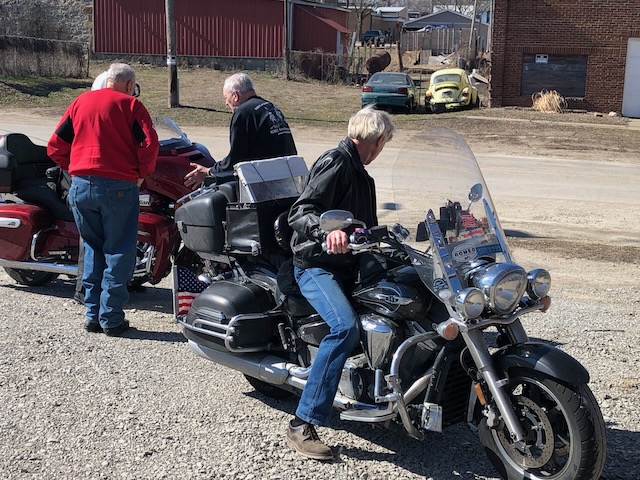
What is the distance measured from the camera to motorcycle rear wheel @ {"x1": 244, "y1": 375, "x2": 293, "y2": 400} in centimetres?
496

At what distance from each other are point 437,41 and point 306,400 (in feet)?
200

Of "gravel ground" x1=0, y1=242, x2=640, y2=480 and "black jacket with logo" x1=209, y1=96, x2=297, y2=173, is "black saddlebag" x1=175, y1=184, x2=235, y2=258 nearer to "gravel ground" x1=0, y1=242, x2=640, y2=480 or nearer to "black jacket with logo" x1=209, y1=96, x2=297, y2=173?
"gravel ground" x1=0, y1=242, x2=640, y2=480

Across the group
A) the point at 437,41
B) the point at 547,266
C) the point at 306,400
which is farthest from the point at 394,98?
the point at 437,41

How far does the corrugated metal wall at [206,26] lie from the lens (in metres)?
39.7

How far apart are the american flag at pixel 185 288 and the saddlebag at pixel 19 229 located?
7.16 ft

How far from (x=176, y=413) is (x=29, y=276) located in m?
3.25

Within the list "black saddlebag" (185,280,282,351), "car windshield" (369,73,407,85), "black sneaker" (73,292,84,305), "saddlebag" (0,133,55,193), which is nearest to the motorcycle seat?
"black saddlebag" (185,280,282,351)

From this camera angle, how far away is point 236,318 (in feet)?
15.0

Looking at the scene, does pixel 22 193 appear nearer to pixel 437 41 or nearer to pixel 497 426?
pixel 497 426


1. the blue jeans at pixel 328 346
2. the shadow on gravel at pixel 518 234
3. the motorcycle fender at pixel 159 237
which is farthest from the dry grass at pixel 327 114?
the blue jeans at pixel 328 346

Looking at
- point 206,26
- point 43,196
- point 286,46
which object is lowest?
point 43,196

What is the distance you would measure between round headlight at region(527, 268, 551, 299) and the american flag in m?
2.27

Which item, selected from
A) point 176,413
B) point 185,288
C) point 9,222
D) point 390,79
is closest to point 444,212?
point 176,413

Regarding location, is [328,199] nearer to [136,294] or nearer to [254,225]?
[254,225]
